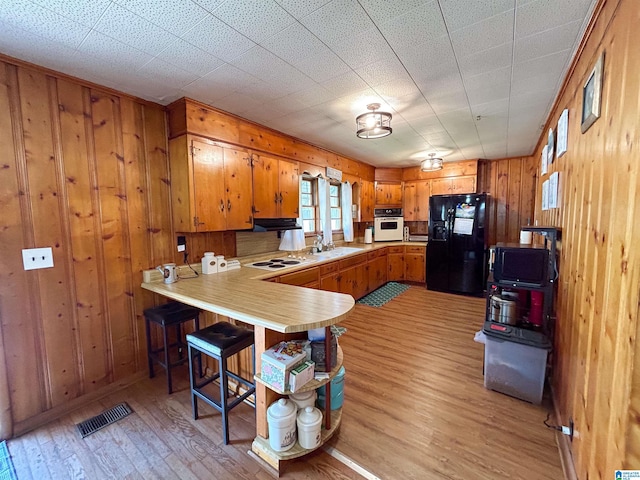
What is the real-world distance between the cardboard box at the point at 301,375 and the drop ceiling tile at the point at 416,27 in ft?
6.39

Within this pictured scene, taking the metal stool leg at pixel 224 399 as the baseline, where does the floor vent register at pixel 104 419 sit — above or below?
Result: below

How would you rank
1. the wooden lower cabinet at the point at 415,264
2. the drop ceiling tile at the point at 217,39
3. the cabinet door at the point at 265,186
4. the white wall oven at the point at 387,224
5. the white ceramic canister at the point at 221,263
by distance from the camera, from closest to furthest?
the drop ceiling tile at the point at 217,39
the white ceramic canister at the point at 221,263
the cabinet door at the point at 265,186
the wooden lower cabinet at the point at 415,264
the white wall oven at the point at 387,224

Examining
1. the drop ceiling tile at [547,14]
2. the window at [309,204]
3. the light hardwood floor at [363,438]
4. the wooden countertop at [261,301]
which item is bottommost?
the light hardwood floor at [363,438]

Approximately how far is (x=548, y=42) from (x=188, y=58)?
2.28m

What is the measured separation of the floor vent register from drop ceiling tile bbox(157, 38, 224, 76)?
8.28ft

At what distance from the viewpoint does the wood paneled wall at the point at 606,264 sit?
875 mm

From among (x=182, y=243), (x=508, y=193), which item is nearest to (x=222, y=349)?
(x=182, y=243)

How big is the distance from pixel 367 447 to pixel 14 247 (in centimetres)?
264

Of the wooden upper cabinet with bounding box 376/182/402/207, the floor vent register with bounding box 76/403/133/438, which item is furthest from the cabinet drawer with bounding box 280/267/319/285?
the wooden upper cabinet with bounding box 376/182/402/207

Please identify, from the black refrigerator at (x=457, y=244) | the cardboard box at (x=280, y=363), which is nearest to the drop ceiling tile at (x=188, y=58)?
the cardboard box at (x=280, y=363)

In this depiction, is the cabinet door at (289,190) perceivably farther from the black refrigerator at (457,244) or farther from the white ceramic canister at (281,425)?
the black refrigerator at (457,244)

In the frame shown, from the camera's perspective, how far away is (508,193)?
16.4ft

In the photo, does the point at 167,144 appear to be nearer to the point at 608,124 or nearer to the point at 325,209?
the point at 325,209

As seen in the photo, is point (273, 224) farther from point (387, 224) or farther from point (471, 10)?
point (387, 224)
